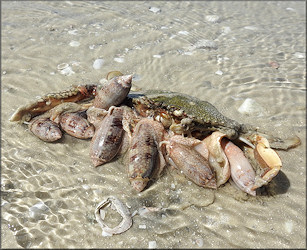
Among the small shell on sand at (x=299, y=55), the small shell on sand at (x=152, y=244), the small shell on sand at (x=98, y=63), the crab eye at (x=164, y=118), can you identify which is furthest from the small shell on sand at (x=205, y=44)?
the small shell on sand at (x=152, y=244)

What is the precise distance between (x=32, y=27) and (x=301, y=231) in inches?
270

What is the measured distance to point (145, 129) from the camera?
13.0 feet

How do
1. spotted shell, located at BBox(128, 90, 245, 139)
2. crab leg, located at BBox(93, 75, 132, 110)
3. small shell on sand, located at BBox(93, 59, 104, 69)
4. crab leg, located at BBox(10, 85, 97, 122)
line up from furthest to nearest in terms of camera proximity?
small shell on sand, located at BBox(93, 59, 104, 69), crab leg, located at BBox(10, 85, 97, 122), crab leg, located at BBox(93, 75, 132, 110), spotted shell, located at BBox(128, 90, 245, 139)

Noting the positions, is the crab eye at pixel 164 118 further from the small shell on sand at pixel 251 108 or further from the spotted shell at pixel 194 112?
the small shell on sand at pixel 251 108

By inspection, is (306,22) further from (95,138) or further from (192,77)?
(95,138)

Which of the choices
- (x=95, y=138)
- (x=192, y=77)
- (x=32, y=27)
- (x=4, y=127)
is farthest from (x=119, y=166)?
(x=32, y=27)

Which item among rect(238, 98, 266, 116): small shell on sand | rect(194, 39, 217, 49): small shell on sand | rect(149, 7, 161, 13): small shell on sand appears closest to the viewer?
rect(238, 98, 266, 116): small shell on sand

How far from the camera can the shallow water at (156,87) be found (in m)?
3.32

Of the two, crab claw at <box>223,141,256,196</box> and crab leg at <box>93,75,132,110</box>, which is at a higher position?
crab leg at <box>93,75,132,110</box>

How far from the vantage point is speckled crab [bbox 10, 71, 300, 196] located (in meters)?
3.63

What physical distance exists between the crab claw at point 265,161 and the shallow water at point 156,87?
313 millimetres

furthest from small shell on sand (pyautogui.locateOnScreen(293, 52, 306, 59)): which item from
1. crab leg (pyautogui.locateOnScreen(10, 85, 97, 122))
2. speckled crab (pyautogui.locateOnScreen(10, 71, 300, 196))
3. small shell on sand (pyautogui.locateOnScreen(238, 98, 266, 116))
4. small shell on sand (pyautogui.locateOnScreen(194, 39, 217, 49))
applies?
crab leg (pyautogui.locateOnScreen(10, 85, 97, 122))

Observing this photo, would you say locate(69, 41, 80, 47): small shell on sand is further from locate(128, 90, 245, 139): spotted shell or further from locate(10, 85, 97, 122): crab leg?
locate(128, 90, 245, 139): spotted shell

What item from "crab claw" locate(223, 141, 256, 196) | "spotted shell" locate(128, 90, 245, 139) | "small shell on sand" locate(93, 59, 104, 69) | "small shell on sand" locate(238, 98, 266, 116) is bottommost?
"small shell on sand" locate(238, 98, 266, 116)
